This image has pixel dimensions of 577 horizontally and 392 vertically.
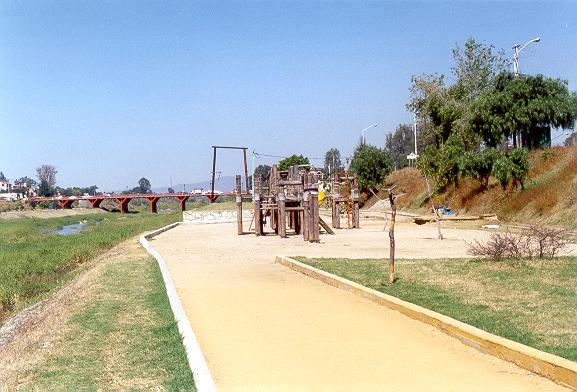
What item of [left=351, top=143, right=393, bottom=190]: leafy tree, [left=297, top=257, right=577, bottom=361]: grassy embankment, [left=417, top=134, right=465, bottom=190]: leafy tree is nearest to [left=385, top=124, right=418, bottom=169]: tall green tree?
[left=351, top=143, right=393, bottom=190]: leafy tree

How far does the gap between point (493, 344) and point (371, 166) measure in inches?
2348

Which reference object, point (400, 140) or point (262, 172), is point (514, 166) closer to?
point (262, 172)

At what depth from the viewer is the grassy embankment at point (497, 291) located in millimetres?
7887

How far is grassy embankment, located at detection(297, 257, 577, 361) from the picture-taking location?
25.9 ft

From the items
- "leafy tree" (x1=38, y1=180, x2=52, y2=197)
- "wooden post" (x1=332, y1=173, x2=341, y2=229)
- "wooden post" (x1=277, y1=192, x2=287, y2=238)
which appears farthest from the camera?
"leafy tree" (x1=38, y1=180, x2=52, y2=197)

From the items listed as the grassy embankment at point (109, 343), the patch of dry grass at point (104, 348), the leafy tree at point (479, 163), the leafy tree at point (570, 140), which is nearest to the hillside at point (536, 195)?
the leafy tree at point (479, 163)

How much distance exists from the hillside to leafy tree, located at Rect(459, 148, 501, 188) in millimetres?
1424

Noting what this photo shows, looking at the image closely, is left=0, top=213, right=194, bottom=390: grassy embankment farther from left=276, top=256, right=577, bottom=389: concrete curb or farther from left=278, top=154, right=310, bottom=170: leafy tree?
left=278, top=154, right=310, bottom=170: leafy tree

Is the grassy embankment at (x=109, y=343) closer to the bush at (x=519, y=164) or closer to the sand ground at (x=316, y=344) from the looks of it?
the sand ground at (x=316, y=344)

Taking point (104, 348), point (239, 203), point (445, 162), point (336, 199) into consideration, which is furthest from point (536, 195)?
point (104, 348)

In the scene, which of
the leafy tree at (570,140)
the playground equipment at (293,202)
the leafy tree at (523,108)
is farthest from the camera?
the leafy tree at (570,140)

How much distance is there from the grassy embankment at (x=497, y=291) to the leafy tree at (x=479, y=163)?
905 inches

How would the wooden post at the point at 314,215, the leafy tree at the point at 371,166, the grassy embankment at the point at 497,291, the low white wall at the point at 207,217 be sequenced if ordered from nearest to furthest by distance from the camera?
the grassy embankment at the point at 497,291
the wooden post at the point at 314,215
the low white wall at the point at 207,217
the leafy tree at the point at 371,166

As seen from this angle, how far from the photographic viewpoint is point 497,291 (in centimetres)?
1074
